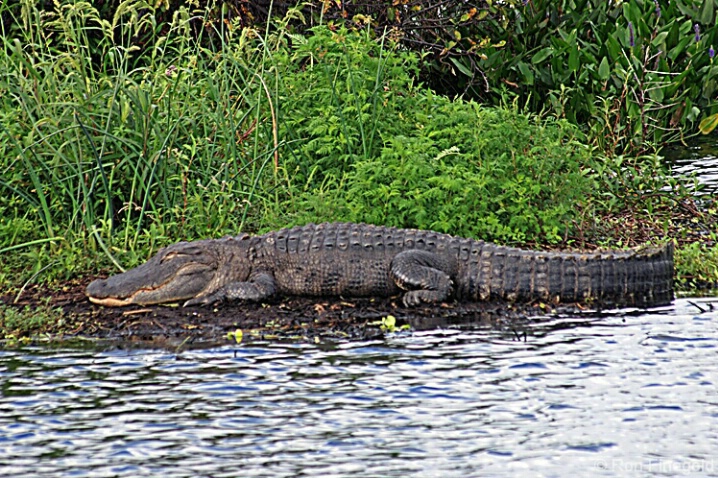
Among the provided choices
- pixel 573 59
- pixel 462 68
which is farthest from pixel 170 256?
pixel 573 59

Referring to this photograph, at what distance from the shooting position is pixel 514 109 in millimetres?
9805

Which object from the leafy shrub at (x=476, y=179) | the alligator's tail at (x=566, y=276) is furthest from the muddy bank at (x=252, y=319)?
the leafy shrub at (x=476, y=179)

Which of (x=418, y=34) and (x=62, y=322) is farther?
(x=418, y=34)

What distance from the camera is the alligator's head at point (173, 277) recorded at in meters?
7.67

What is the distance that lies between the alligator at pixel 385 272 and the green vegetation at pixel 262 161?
0.59m

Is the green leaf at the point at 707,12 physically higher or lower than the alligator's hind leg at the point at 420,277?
higher

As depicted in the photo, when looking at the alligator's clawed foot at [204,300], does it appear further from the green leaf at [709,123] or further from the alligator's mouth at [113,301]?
the green leaf at [709,123]

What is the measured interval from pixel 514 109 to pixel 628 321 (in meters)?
3.11

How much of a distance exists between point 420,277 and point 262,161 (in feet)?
8.13

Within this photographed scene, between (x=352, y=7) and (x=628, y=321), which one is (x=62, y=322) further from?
(x=352, y=7)

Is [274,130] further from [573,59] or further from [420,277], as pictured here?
[573,59]

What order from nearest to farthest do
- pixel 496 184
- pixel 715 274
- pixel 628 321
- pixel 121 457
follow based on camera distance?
pixel 121 457 < pixel 628 321 < pixel 715 274 < pixel 496 184

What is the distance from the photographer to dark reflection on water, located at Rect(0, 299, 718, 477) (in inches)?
193

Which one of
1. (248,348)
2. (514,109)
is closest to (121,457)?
(248,348)
